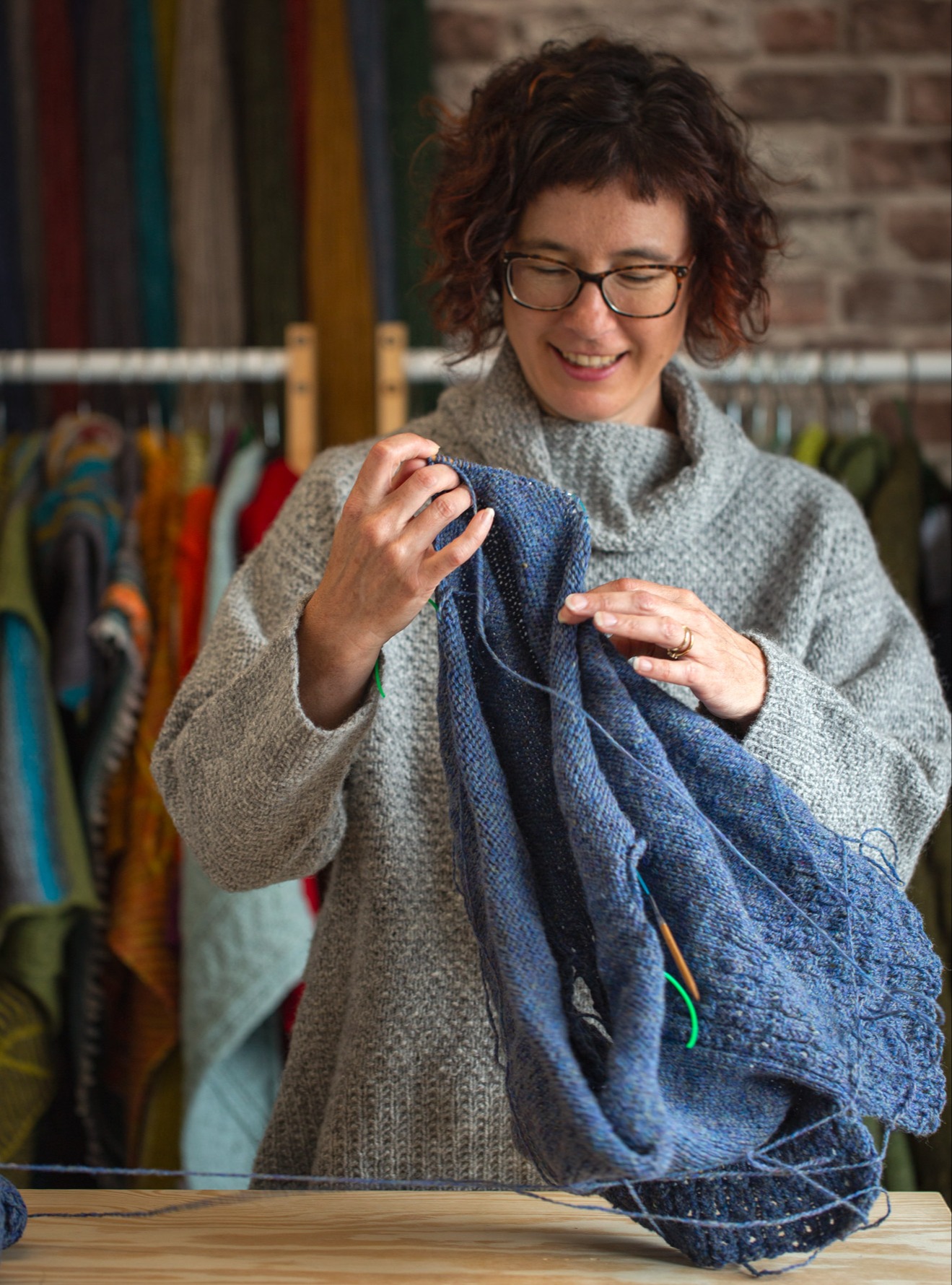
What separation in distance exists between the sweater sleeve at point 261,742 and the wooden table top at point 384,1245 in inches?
9.9

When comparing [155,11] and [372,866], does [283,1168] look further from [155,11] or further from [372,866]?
[155,11]

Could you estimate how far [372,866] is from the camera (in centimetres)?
102

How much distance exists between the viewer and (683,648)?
0.83 metres

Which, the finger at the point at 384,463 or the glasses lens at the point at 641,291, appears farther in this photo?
the glasses lens at the point at 641,291

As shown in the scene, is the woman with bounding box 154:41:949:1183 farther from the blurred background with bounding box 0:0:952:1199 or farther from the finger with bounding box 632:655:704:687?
the blurred background with bounding box 0:0:952:1199

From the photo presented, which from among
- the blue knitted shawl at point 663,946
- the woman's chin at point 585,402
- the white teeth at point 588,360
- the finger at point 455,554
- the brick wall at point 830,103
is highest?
the brick wall at point 830,103

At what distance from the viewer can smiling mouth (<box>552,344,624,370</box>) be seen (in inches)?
42.6

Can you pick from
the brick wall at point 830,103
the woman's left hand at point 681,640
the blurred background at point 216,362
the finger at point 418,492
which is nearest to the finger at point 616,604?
the woman's left hand at point 681,640

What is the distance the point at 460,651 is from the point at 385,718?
211mm

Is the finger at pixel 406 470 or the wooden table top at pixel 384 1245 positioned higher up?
the finger at pixel 406 470

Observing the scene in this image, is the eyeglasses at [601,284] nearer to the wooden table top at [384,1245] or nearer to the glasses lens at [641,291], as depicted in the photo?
the glasses lens at [641,291]

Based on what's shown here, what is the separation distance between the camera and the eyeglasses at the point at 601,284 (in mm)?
1058

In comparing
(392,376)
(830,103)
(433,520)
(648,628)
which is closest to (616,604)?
(648,628)

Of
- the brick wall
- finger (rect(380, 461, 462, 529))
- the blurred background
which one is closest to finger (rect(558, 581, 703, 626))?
finger (rect(380, 461, 462, 529))
